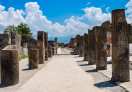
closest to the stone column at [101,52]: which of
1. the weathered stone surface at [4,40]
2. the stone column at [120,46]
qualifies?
the stone column at [120,46]

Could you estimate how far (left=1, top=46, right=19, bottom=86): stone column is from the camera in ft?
45.9

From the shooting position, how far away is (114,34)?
1463cm

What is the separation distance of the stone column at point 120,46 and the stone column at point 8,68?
13.6 feet

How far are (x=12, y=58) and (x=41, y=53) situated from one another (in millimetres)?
14915

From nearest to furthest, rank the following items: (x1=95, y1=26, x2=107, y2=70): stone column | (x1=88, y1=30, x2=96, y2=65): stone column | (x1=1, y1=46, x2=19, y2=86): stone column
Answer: (x1=1, y1=46, x2=19, y2=86): stone column
(x1=95, y1=26, x2=107, y2=70): stone column
(x1=88, y1=30, x2=96, y2=65): stone column

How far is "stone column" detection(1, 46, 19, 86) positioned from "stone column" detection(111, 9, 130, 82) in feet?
13.6

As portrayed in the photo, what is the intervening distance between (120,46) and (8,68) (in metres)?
4.72

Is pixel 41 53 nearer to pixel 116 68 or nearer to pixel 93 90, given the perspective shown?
pixel 116 68

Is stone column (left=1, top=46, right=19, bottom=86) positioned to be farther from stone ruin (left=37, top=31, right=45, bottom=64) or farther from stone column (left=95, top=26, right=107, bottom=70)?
stone ruin (left=37, top=31, right=45, bottom=64)

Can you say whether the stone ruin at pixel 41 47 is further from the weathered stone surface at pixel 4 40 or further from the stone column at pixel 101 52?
the stone column at pixel 101 52

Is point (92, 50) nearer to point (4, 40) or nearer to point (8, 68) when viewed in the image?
point (4, 40)

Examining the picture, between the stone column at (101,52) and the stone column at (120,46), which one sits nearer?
the stone column at (120,46)

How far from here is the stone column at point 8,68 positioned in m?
14.0

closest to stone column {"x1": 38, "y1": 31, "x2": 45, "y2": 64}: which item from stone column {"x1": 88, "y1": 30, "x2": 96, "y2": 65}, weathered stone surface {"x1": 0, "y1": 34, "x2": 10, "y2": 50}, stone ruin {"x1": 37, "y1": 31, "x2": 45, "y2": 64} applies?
stone ruin {"x1": 37, "y1": 31, "x2": 45, "y2": 64}
